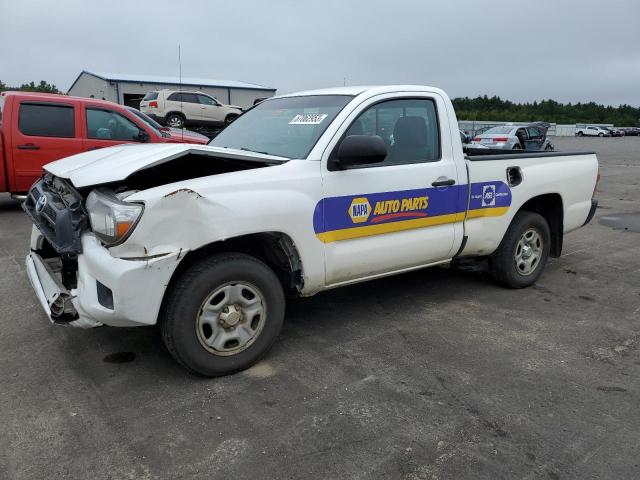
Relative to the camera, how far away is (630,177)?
52.3 feet

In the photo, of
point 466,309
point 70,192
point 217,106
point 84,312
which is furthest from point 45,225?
point 217,106

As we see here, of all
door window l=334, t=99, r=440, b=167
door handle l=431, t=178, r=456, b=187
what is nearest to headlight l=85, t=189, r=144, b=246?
door window l=334, t=99, r=440, b=167

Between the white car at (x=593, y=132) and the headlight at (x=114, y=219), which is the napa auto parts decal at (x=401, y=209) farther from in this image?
the white car at (x=593, y=132)

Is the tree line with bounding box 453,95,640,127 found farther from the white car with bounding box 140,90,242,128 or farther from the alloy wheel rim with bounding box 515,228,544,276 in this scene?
the alloy wheel rim with bounding box 515,228,544,276

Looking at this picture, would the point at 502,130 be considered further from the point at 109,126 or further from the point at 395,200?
the point at 395,200

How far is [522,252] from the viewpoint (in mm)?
5180

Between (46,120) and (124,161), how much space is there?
19.9 feet

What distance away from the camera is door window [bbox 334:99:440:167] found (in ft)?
13.1

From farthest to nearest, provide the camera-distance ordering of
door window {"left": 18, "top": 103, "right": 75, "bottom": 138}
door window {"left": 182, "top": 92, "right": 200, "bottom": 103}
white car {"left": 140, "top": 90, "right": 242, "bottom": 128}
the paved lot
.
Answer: door window {"left": 182, "top": 92, "right": 200, "bottom": 103}
white car {"left": 140, "top": 90, "right": 242, "bottom": 128}
door window {"left": 18, "top": 103, "right": 75, "bottom": 138}
the paved lot

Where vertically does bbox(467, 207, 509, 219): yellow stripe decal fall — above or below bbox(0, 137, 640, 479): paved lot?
above

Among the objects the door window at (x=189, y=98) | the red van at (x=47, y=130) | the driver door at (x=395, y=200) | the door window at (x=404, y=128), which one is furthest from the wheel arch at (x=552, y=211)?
the door window at (x=189, y=98)

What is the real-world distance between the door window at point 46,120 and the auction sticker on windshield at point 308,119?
19.0ft

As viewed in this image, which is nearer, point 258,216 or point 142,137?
point 258,216

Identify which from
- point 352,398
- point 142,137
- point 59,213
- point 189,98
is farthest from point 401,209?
point 189,98
